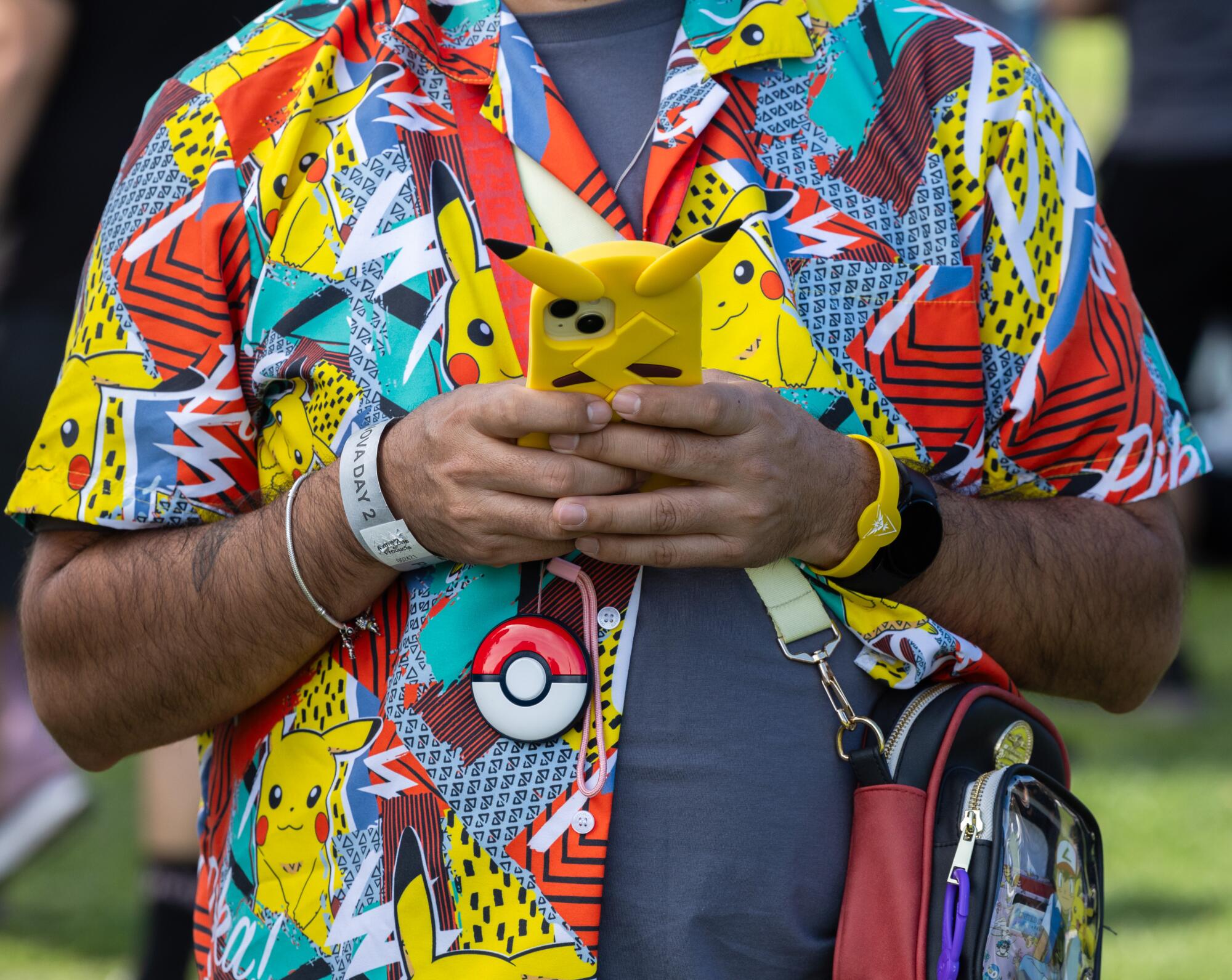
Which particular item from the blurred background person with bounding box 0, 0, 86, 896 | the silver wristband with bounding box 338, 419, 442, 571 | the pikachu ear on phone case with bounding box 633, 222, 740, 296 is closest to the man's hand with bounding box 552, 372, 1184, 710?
the pikachu ear on phone case with bounding box 633, 222, 740, 296

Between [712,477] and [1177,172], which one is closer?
[712,477]

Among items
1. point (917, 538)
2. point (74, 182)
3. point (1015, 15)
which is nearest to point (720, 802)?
point (917, 538)

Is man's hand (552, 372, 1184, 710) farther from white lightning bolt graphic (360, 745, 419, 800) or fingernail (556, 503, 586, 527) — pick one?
white lightning bolt graphic (360, 745, 419, 800)

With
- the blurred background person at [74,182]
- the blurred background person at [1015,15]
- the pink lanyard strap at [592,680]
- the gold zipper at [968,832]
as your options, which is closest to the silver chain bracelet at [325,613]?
the pink lanyard strap at [592,680]

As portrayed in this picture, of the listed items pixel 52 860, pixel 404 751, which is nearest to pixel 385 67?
pixel 404 751

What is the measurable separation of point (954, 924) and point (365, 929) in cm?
65

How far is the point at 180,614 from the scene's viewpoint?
181 centimetres

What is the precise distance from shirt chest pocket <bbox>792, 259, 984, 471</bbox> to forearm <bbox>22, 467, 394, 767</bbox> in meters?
0.59

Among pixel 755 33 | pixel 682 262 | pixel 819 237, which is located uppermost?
pixel 755 33

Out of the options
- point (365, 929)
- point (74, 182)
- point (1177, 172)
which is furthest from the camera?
point (1177, 172)

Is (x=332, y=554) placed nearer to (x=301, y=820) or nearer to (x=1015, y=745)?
(x=301, y=820)

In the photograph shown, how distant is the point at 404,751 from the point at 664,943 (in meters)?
0.36

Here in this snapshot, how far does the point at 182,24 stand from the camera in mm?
3502

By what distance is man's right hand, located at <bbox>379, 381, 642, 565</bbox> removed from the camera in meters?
1.50
